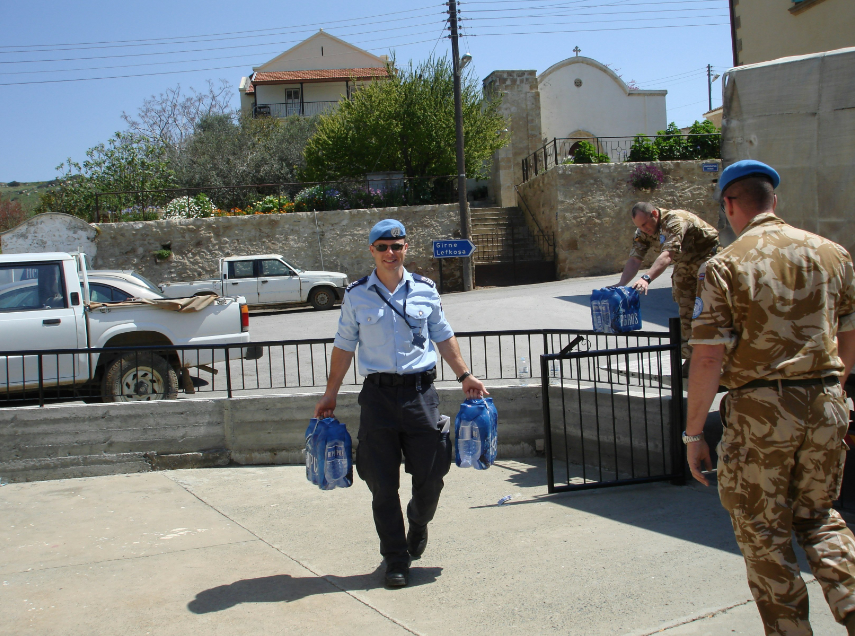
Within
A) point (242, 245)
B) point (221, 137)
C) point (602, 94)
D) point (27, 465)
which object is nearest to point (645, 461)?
point (27, 465)

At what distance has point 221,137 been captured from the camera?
32.6m

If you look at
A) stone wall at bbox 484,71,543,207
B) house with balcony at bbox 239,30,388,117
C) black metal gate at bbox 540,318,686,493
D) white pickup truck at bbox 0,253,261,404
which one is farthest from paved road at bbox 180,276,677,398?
house with balcony at bbox 239,30,388,117

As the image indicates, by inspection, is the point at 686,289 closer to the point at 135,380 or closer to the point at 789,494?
the point at 789,494

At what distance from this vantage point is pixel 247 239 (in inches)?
861

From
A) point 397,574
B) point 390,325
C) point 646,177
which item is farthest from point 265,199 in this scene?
point 397,574

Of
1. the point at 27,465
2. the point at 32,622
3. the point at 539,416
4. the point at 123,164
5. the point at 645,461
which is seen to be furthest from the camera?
the point at 123,164

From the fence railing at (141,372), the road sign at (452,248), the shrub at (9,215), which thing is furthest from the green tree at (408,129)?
the shrub at (9,215)

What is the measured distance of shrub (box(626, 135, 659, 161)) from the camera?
898 inches

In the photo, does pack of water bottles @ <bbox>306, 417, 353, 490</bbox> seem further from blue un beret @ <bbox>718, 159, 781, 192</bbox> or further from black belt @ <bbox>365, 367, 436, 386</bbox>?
blue un beret @ <bbox>718, 159, 781, 192</bbox>

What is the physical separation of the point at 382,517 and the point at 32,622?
1745mm

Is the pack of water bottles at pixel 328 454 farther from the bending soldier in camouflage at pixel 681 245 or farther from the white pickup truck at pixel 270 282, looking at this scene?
the white pickup truck at pixel 270 282

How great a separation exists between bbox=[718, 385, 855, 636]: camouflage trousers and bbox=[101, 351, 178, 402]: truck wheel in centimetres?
585

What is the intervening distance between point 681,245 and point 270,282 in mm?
14385

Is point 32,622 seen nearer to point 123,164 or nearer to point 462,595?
point 462,595
